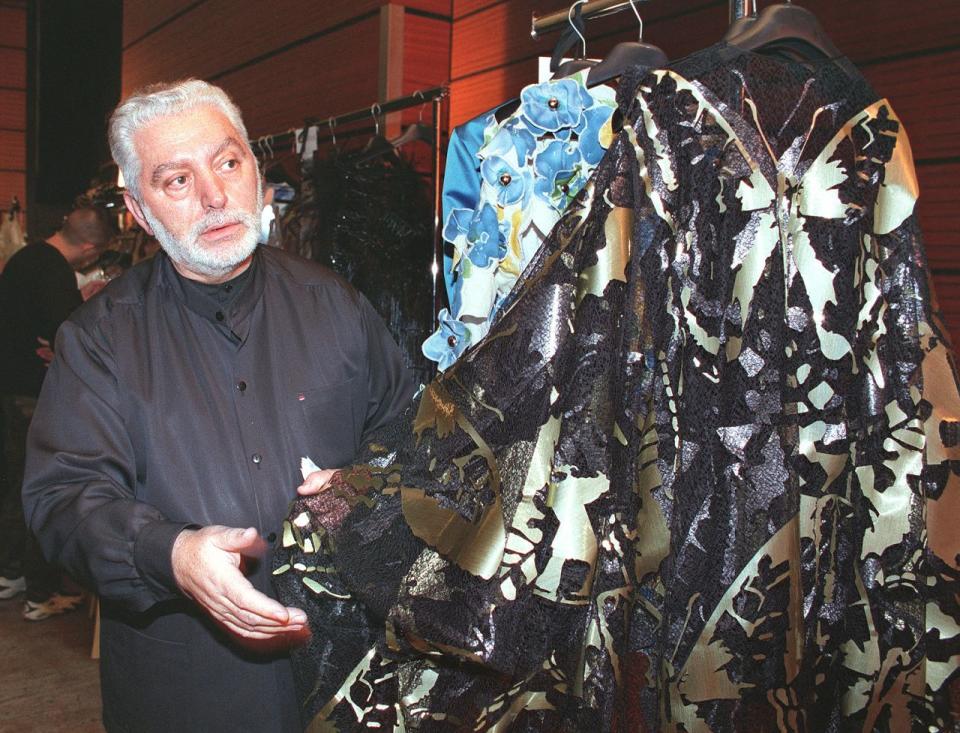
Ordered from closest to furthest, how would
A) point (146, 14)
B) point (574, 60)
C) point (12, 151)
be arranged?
point (574, 60)
point (146, 14)
point (12, 151)

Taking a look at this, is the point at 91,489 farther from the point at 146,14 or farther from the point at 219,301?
the point at 146,14

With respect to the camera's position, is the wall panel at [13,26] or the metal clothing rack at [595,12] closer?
the metal clothing rack at [595,12]

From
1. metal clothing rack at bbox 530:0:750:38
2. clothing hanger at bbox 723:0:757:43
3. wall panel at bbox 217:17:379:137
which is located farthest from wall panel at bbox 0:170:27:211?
clothing hanger at bbox 723:0:757:43

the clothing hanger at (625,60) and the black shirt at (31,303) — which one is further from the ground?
the clothing hanger at (625,60)

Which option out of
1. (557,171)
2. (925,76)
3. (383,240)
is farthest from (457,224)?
(383,240)

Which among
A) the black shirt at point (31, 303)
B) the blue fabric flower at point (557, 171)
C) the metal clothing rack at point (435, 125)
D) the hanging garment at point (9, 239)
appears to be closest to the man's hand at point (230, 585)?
the blue fabric flower at point (557, 171)

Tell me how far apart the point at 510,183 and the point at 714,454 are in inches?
24.1

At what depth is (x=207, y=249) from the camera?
5.17 ft

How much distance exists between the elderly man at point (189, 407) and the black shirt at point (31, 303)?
8.20ft

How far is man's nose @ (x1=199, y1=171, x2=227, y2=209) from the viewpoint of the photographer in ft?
5.13

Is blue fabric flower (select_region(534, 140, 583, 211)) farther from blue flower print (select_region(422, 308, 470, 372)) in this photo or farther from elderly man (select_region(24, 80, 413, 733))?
elderly man (select_region(24, 80, 413, 733))

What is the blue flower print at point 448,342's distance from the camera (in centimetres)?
148

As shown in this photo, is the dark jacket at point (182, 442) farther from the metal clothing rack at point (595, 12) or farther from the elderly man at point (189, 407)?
the metal clothing rack at point (595, 12)

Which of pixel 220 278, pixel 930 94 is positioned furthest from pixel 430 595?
pixel 930 94
